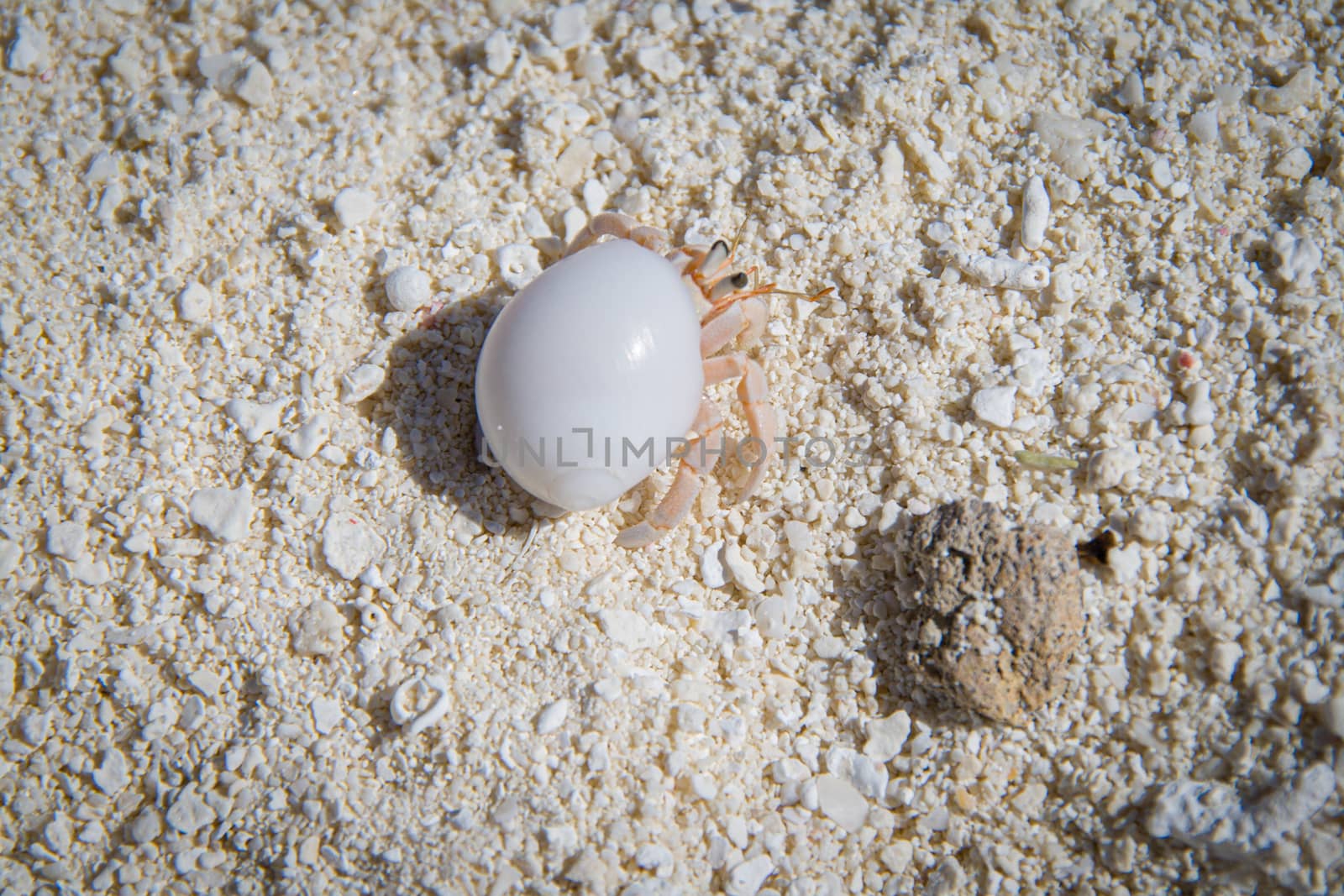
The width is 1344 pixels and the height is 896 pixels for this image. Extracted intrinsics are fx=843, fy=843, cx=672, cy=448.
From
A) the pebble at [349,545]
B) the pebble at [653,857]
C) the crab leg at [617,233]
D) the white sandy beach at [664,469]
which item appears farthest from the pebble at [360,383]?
the pebble at [653,857]

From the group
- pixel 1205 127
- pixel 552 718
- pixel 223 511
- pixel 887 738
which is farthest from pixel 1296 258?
pixel 223 511

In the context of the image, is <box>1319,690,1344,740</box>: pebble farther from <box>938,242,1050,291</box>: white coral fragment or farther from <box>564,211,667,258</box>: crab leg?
<box>564,211,667,258</box>: crab leg

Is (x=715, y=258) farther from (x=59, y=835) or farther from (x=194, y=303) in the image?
(x=59, y=835)

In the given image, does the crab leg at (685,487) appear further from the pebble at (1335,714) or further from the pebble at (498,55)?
the pebble at (1335,714)

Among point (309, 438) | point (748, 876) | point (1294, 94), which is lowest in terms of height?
point (748, 876)

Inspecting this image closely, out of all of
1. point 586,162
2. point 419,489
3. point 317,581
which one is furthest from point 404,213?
point 317,581

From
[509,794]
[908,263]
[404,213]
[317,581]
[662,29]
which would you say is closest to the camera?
[509,794]

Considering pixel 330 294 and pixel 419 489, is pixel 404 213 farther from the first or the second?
pixel 419 489
